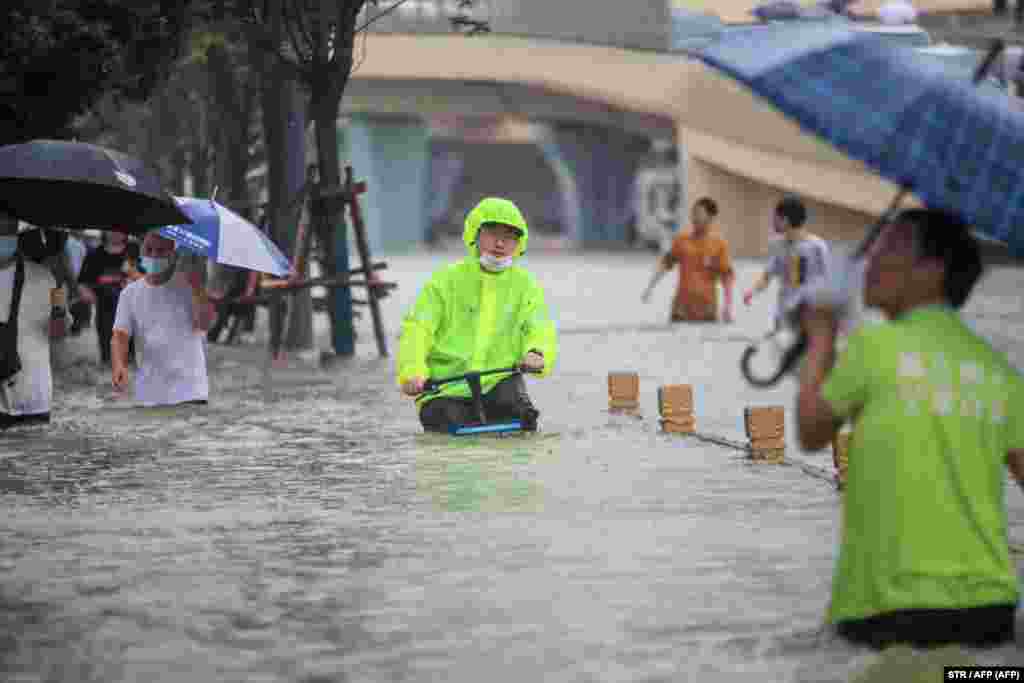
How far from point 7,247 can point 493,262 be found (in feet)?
9.88

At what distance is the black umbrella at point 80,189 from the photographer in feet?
44.4

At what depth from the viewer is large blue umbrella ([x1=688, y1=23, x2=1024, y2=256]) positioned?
20.1ft

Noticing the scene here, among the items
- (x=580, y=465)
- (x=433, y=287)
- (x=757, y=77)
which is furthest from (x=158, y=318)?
(x=757, y=77)

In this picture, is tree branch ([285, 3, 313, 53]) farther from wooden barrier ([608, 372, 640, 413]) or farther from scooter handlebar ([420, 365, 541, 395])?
scooter handlebar ([420, 365, 541, 395])

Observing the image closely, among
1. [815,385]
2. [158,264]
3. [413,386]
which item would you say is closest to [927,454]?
[815,385]

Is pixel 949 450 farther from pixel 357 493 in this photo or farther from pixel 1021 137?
pixel 357 493

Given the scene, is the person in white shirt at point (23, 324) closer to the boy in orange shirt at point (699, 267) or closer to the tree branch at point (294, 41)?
the tree branch at point (294, 41)

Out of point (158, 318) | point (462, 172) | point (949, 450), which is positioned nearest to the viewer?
point (949, 450)

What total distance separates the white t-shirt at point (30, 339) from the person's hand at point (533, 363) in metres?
3.12

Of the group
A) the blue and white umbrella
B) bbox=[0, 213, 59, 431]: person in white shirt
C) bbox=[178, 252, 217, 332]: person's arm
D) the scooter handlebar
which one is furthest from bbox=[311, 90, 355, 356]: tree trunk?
the scooter handlebar

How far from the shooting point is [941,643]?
20.4 feet

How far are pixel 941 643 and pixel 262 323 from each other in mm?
24388

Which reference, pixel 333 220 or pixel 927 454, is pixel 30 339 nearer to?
pixel 333 220

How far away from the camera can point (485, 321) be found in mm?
13031
